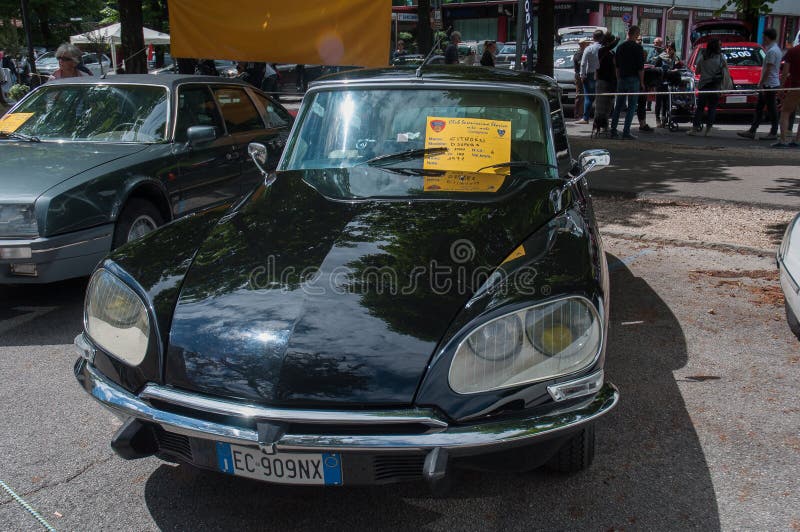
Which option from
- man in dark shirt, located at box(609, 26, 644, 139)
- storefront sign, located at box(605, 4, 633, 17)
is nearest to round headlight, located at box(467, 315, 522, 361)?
man in dark shirt, located at box(609, 26, 644, 139)

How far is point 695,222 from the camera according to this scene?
24.9 ft

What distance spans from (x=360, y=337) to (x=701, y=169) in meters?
9.29

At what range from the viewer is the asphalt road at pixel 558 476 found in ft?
9.05

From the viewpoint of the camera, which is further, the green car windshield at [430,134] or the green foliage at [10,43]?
the green foliage at [10,43]

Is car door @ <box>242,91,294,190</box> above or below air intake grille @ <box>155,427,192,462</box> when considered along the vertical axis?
above

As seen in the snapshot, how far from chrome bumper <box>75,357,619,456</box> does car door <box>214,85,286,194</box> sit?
467 cm

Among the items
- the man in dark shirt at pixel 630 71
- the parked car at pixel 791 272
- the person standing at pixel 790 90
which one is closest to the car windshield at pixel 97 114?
the parked car at pixel 791 272

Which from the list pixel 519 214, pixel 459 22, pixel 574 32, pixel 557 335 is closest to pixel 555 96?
pixel 519 214

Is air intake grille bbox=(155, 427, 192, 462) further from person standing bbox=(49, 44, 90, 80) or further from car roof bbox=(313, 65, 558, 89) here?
person standing bbox=(49, 44, 90, 80)

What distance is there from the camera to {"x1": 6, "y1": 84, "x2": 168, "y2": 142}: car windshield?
6.12m

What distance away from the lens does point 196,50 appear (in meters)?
9.80

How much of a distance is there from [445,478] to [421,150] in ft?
6.68

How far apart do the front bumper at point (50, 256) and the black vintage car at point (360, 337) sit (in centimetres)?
186

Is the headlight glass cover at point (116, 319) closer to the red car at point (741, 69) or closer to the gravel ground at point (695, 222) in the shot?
the gravel ground at point (695, 222)
